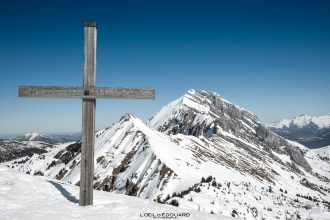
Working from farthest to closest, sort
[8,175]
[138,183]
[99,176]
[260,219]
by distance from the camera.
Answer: [99,176] → [138,183] → [260,219] → [8,175]

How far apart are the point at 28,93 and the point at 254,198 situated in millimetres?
17997

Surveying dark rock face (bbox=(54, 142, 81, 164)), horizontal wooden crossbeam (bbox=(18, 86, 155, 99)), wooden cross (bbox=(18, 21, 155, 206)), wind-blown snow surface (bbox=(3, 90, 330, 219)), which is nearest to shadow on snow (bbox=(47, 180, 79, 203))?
wooden cross (bbox=(18, 21, 155, 206))

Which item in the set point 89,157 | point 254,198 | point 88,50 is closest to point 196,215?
point 89,157

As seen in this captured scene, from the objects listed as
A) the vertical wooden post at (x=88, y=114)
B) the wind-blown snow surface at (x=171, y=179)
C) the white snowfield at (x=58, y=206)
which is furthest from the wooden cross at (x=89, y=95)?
the wind-blown snow surface at (x=171, y=179)

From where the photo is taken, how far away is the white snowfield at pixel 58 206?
389 inches

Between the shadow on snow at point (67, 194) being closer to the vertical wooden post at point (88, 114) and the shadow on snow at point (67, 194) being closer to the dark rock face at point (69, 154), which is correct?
the vertical wooden post at point (88, 114)

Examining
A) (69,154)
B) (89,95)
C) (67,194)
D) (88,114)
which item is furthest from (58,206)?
(69,154)

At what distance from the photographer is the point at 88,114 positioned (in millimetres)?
11297

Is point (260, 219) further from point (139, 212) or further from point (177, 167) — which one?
point (177, 167)

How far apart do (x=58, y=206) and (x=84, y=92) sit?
389 cm

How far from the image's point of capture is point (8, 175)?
14141 mm

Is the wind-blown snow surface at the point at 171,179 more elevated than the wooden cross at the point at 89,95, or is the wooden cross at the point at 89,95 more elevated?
the wooden cross at the point at 89,95

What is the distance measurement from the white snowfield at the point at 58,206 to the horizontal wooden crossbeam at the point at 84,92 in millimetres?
3645

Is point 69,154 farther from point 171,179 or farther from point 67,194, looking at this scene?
point 67,194
